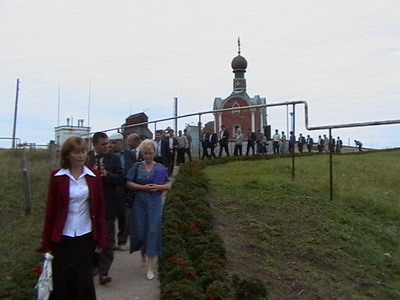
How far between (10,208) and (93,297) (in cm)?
786

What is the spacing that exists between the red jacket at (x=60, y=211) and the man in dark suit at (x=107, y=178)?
1.59 meters

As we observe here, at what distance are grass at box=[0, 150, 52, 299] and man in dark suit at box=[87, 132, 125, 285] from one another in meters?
0.78

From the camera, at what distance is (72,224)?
4.09 meters

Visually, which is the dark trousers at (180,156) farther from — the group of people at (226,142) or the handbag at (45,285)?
the handbag at (45,285)

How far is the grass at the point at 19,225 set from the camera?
5610mm

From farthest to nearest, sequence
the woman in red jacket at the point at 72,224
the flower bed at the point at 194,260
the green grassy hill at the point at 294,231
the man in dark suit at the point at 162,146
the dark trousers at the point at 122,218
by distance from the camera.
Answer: the man in dark suit at the point at 162,146, the green grassy hill at the point at 294,231, the dark trousers at the point at 122,218, the flower bed at the point at 194,260, the woman in red jacket at the point at 72,224

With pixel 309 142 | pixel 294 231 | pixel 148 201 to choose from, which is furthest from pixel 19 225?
pixel 309 142

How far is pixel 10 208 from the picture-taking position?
446 inches

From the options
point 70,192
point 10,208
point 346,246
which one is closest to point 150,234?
point 70,192

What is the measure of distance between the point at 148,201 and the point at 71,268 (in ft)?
6.56

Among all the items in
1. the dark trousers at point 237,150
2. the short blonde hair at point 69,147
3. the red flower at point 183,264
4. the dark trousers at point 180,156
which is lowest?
the red flower at point 183,264

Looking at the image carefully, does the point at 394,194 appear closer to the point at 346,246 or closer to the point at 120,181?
the point at 346,246

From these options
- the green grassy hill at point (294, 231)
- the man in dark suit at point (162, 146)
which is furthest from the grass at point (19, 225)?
the man in dark suit at point (162, 146)

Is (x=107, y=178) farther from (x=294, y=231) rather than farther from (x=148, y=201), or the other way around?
(x=294, y=231)
